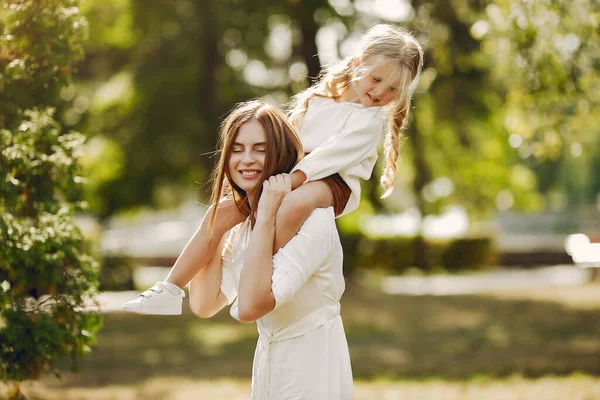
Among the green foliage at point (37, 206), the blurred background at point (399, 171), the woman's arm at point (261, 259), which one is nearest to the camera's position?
the woman's arm at point (261, 259)

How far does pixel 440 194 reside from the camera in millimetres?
26672

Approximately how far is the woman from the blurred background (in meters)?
0.90

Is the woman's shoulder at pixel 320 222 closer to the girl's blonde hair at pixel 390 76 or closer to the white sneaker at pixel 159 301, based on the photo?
the girl's blonde hair at pixel 390 76

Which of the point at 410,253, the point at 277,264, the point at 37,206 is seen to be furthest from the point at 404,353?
the point at 410,253

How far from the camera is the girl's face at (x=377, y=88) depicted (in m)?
3.20

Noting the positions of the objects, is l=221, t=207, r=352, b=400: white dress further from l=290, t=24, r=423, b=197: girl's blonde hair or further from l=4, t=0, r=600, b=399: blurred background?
l=4, t=0, r=600, b=399: blurred background

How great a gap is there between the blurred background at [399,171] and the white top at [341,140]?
→ 97 cm

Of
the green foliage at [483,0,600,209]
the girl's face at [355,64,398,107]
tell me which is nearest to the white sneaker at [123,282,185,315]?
the girl's face at [355,64,398,107]

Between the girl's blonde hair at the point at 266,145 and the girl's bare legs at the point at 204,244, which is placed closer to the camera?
the girl's blonde hair at the point at 266,145

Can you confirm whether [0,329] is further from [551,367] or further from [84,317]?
[551,367]

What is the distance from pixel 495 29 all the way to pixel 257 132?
25.3 ft

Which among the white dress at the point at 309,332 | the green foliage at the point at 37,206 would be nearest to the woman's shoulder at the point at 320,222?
the white dress at the point at 309,332

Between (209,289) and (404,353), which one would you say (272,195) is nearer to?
(209,289)

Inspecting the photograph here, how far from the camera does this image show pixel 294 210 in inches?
115
